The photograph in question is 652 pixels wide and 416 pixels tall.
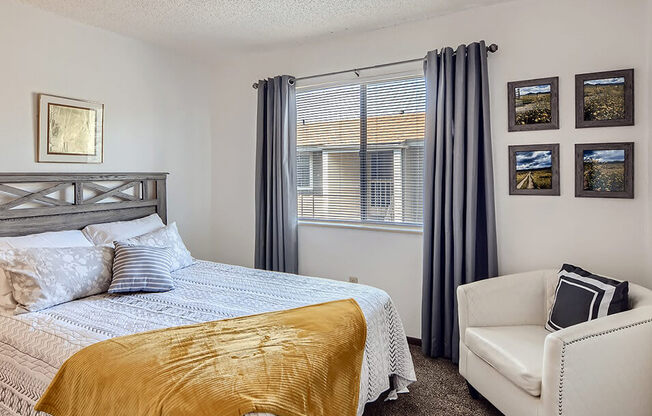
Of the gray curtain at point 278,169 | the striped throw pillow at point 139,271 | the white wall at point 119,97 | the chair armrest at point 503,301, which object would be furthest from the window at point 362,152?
the striped throw pillow at point 139,271

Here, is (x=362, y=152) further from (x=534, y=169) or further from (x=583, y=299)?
(x=583, y=299)

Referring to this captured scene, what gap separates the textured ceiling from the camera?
2.75m

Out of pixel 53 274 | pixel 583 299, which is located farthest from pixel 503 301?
pixel 53 274

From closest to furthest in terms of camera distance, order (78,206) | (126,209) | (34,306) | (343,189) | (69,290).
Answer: (34,306), (69,290), (78,206), (126,209), (343,189)

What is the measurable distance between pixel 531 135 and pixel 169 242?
2.76 m

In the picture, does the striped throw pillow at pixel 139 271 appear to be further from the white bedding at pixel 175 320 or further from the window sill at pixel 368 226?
the window sill at pixel 368 226

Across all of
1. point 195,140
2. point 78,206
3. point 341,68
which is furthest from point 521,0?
point 78,206

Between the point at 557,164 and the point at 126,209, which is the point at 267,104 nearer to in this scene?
the point at 126,209

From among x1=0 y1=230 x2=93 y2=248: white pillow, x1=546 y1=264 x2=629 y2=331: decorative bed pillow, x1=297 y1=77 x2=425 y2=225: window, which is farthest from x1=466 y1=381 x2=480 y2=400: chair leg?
x1=0 y1=230 x2=93 y2=248: white pillow

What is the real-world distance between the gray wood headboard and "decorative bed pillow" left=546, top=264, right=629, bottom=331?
3.17 meters

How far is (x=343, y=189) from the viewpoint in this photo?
3584mm

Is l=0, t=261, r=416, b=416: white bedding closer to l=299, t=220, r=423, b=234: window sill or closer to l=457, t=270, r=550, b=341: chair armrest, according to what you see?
l=457, t=270, r=550, b=341: chair armrest

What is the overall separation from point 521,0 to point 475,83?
2.11ft

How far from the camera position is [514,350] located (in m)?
2.06
